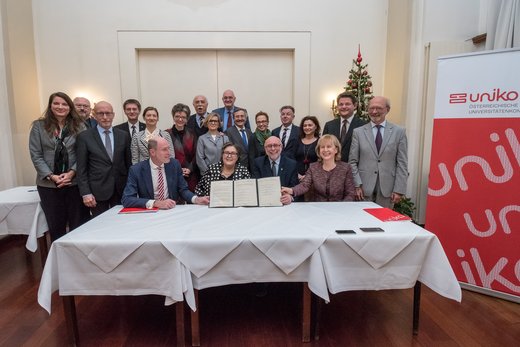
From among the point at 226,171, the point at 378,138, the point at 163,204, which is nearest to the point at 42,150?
the point at 163,204

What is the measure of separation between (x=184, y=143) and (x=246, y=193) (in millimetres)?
1344

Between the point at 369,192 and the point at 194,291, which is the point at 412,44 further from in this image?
the point at 194,291

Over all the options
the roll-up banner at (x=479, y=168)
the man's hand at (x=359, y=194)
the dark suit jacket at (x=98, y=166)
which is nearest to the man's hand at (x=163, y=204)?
the dark suit jacket at (x=98, y=166)

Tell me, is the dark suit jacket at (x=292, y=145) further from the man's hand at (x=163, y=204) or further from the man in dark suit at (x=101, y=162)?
the man in dark suit at (x=101, y=162)

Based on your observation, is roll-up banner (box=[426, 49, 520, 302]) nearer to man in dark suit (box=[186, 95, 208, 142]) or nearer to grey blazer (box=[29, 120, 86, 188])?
man in dark suit (box=[186, 95, 208, 142])

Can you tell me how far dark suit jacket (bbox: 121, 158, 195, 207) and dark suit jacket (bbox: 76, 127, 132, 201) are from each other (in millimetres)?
403

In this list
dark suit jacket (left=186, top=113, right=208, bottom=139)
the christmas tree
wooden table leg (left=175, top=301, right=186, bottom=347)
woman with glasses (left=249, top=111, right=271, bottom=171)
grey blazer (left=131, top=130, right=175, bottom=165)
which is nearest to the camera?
wooden table leg (left=175, top=301, right=186, bottom=347)

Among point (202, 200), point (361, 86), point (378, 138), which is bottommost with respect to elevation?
point (202, 200)

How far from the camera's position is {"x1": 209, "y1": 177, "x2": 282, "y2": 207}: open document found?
2441 mm

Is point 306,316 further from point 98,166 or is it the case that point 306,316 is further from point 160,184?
point 98,166

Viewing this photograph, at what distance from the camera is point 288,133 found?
11.7 ft

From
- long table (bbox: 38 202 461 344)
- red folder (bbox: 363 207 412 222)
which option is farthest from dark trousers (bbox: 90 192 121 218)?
red folder (bbox: 363 207 412 222)

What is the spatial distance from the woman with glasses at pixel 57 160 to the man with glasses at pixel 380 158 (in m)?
2.54

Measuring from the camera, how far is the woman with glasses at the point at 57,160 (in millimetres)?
2656
